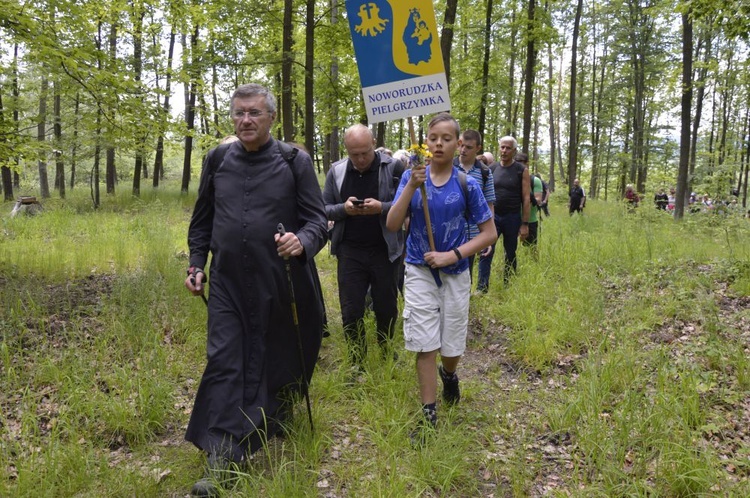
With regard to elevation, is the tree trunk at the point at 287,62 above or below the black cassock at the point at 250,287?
above

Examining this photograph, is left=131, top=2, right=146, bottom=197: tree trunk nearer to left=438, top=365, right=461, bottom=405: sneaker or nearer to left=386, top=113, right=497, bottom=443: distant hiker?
left=386, top=113, right=497, bottom=443: distant hiker

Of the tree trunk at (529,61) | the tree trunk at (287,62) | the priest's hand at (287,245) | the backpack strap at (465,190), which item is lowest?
the priest's hand at (287,245)

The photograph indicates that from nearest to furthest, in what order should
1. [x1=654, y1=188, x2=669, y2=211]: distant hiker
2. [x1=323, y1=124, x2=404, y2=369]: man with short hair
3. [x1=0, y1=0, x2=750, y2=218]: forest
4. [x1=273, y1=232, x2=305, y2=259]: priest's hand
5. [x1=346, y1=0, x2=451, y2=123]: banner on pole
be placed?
1. [x1=273, y1=232, x2=305, y2=259]: priest's hand
2. [x1=346, y1=0, x2=451, y2=123]: banner on pole
3. [x1=323, y1=124, x2=404, y2=369]: man with short hair
4. [x1=0, y1=0, x2=750, y2=218]: forest
5. [x1=654, y1=188, x2=669, y2=211]: distant hiker

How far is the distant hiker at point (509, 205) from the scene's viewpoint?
22.1 ft

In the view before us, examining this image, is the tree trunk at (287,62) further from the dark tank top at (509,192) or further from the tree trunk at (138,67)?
the dark tank top at (509,192)

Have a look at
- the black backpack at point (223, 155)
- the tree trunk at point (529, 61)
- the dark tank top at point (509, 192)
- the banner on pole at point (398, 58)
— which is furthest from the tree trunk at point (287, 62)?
the tree trunk at point (529, 61)

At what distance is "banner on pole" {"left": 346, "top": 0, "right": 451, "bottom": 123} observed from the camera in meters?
3.38

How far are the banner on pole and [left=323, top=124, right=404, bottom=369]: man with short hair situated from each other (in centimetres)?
62

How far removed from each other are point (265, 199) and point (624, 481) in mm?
2690

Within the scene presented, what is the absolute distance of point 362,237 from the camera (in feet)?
13.8

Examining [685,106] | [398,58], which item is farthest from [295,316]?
[685,106]

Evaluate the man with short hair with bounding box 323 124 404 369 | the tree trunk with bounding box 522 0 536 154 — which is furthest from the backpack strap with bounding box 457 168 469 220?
the tree trunk with bounding box 522 0 536 154

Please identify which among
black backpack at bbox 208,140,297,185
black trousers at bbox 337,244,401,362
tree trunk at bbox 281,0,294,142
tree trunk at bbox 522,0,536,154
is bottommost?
black trousers at bbox 337,244,401,362

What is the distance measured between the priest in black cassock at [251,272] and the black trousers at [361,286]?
982 millimetres
